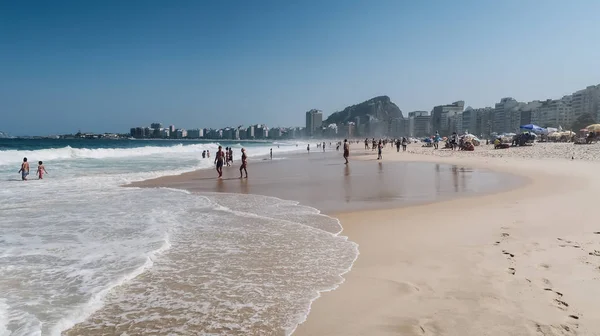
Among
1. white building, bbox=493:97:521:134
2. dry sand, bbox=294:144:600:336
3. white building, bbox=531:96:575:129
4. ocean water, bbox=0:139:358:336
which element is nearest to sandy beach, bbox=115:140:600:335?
dry sand, bbox=294:144:600:336

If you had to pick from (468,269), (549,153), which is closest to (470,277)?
(468,269)

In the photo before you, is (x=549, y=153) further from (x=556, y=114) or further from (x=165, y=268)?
(x=556, y=114)

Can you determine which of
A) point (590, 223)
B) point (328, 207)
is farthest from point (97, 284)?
point (590, 223)

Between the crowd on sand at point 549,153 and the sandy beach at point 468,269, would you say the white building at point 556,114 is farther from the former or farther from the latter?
the sandy beach at point 468,269

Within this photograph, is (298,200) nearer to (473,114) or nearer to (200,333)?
(200,333)

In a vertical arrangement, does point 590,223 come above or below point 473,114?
below

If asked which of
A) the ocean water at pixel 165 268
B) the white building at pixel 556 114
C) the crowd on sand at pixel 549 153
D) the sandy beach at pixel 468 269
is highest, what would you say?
the white building at pixel 556 114

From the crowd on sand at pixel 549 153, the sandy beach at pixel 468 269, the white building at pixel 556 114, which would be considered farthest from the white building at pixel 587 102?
the sandy beach at pixel 468 269

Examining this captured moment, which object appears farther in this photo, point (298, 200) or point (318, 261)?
point (298, 200)
